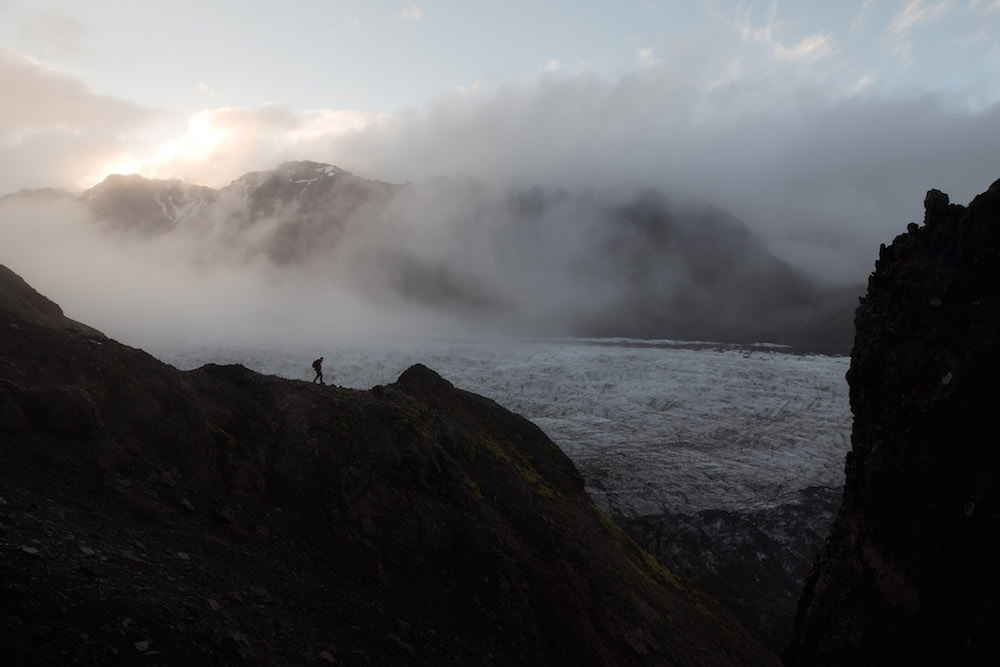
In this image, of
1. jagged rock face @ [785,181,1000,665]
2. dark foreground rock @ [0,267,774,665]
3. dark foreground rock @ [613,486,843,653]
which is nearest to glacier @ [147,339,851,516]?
dark foreground rock @ [613,486,843,653]

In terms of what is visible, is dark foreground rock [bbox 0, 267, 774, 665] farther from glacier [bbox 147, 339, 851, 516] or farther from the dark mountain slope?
the dark mountain slope

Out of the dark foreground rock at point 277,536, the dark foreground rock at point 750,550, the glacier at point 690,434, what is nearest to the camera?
the dark foreground rock at point 277,536

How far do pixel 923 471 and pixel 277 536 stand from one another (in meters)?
11.1

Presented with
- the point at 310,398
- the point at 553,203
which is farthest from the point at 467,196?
the point at 310,398

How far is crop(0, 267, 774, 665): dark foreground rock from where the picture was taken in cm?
708

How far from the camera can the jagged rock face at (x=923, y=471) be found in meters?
7.33

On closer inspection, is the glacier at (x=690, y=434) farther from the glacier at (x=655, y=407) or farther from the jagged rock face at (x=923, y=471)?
the jagged rock face at (x=923, y=471)

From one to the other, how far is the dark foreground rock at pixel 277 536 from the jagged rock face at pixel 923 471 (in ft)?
18.5

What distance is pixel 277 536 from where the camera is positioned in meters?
11.4

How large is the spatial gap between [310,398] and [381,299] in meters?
86.5

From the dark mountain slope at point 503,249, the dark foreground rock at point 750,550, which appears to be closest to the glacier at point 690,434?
the dark foreground rock at point 750,550

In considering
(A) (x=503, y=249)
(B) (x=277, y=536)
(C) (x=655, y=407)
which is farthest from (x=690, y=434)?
(A) (x=503, y=249)

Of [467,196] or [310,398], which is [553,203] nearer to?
[467,196]

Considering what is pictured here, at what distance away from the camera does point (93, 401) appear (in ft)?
36.1
